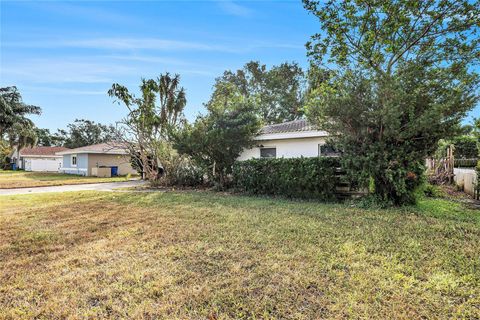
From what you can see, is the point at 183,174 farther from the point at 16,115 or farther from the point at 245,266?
the point at 16,115

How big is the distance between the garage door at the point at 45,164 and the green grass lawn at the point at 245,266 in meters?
42.9

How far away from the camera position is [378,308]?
8.89ft

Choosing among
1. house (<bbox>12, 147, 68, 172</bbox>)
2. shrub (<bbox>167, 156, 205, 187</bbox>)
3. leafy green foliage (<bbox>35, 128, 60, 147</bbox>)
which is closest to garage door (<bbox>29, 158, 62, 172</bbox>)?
house (<bbox>12, 147, 68, 172</bbox>)

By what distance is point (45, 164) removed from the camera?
4216 cm

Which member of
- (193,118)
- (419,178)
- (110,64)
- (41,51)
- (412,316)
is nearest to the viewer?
(412,316)

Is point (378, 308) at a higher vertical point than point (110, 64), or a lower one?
lower

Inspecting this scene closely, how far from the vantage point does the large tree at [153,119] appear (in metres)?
14.1

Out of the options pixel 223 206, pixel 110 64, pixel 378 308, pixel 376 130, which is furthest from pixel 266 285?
pixel 110 64

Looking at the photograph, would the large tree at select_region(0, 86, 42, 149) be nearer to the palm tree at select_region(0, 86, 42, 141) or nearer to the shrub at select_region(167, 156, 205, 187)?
the palm tree at select_region(0, 86, 42, 141)

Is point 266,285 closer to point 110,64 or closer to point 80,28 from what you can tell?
point 80,28

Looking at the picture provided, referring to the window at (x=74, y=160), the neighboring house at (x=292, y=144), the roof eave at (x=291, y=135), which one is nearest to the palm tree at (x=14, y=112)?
the window at (x=74, y=160)

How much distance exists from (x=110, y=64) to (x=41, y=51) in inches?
107

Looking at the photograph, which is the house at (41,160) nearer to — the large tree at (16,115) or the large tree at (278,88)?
the large tree at (16,115)

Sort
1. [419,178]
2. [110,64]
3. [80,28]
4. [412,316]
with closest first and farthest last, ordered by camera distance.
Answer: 1. [412,316]
2. [419,178]
3. [80,28]
4. [110,64]
